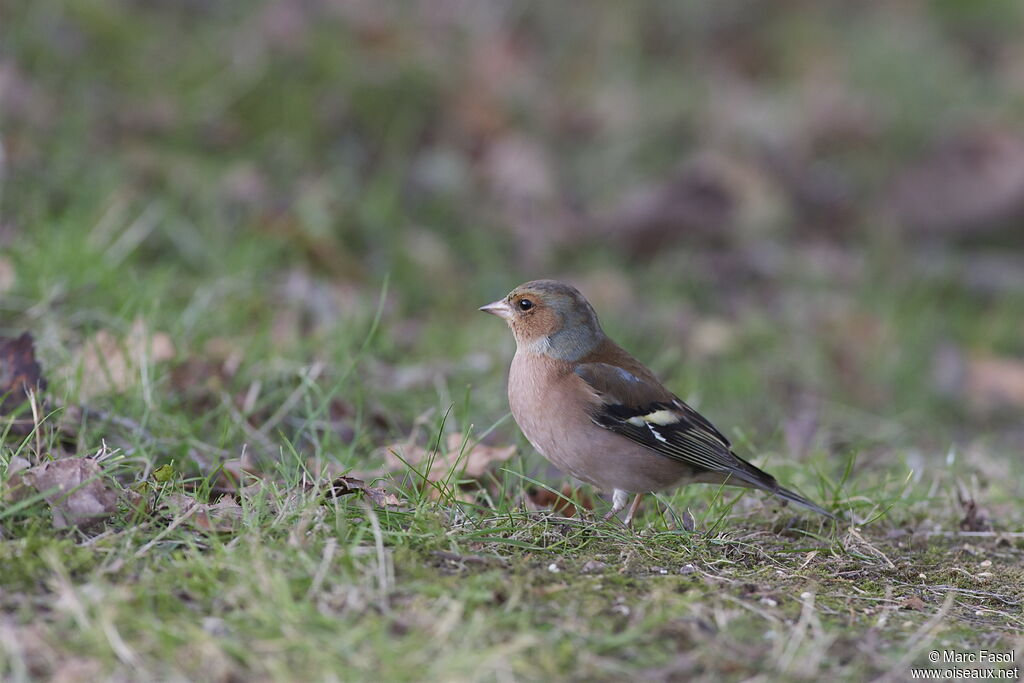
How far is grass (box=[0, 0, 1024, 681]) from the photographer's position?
8.75 ft

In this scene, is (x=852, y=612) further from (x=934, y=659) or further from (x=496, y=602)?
(x=496, y=602)

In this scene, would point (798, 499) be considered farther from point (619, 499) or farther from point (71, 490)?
point (71, 490)

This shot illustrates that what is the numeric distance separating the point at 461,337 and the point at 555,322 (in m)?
1.69

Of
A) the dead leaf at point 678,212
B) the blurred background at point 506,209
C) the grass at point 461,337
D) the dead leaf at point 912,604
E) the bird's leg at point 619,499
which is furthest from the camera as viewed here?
the dead leaf at point 678,212

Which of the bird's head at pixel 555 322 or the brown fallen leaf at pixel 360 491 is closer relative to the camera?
the brown fallen leaf at pixel 360 491

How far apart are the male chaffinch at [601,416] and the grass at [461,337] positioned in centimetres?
15

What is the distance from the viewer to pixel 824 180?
8.70 meters

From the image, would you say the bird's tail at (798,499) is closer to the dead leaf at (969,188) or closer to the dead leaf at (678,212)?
the dead leaf at (678,212)

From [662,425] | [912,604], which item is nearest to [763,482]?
[662,425]

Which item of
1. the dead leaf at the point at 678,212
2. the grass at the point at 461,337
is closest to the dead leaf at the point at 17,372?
the grass at the point at 461,337

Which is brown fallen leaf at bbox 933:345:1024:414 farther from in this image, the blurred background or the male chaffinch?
the male chaffinch

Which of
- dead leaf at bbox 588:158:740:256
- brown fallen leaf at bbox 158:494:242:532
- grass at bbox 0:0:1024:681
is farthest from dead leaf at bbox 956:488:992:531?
dead leaf at bbox 588:158:740:256

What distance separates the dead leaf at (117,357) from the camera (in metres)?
4.17

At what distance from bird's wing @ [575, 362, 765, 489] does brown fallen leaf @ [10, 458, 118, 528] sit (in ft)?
5.01
